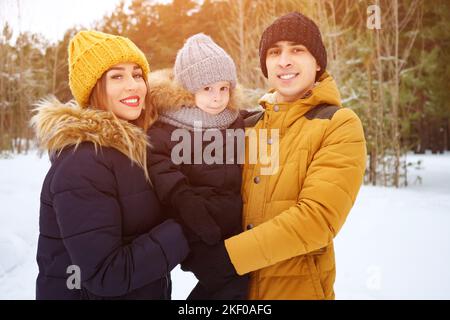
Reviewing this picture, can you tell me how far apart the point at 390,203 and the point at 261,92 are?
3820mm

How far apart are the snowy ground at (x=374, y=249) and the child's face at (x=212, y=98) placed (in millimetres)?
1970

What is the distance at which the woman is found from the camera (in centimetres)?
130

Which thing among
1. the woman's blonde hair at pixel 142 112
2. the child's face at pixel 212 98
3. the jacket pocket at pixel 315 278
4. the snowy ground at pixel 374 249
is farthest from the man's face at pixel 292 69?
the snowy ground at pixel 374 249

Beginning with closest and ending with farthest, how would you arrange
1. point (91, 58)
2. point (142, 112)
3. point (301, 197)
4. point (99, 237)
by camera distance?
point (99, 237), point (301, 197), point (91, 58), point (142, 112)

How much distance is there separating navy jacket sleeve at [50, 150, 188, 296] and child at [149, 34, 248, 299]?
0.14 m

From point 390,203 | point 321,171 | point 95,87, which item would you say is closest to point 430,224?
point 390,203

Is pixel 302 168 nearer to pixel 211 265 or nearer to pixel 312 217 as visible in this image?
pixel 312 217

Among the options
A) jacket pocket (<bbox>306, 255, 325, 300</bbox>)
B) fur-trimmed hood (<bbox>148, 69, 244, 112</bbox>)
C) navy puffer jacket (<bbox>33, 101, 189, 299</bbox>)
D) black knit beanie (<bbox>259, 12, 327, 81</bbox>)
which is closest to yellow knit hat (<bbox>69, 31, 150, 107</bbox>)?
navy puffer jacket (<bbox>33, 101, 189, 299</bbox>)

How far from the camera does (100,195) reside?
1330 millimetres

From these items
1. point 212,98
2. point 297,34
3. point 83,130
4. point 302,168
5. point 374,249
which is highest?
point 297,34

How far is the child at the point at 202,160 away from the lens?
4.77 feet

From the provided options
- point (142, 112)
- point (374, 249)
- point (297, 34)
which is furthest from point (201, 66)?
point (374, 249)

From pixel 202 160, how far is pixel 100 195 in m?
0.46

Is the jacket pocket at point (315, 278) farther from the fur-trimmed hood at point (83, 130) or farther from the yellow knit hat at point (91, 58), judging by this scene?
the yellow knit hat at point (91, 58)
